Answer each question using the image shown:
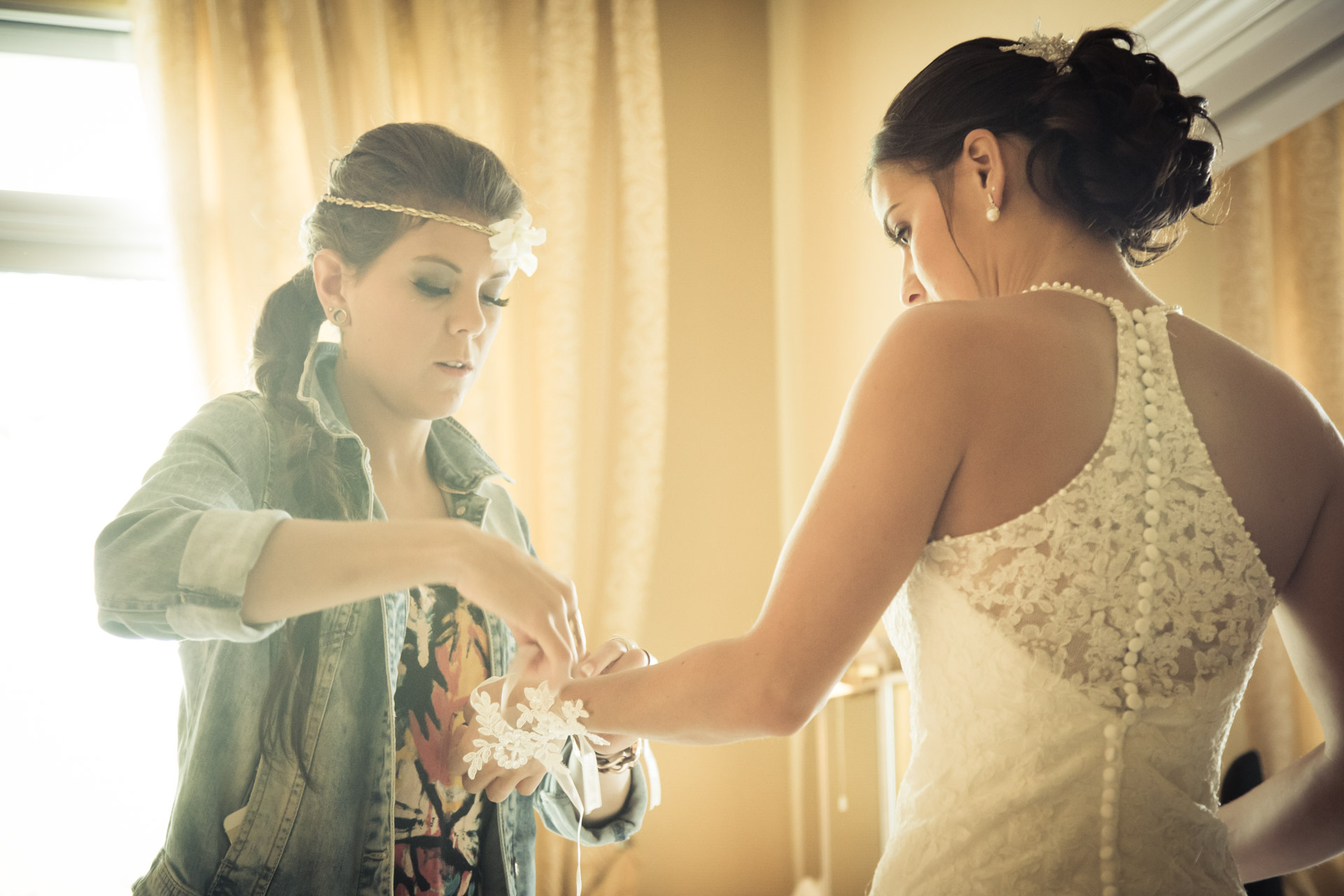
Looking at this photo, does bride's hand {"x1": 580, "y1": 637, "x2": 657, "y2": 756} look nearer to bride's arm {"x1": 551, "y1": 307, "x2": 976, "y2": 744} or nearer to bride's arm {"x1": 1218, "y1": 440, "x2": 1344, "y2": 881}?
bride's arm {"x1": 551, "y1": 307, "x2": 976, "y2": 744}

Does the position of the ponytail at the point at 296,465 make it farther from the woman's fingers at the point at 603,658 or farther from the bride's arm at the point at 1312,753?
the bride's arm at the point at 1312,753

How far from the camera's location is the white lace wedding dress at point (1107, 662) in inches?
25.6

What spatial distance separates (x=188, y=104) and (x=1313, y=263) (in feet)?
7.28

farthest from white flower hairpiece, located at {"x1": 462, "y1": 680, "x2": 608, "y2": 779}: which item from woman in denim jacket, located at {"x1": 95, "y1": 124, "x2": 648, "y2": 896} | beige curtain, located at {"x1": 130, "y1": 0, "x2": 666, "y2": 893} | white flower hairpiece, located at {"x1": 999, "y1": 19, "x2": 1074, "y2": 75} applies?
beige curtain, located at {"x1": 130, "y1": 0, "x2": 666, "y2": 893}

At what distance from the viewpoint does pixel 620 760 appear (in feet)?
3.26

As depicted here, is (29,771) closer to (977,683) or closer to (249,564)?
(249,564)

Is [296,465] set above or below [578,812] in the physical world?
above

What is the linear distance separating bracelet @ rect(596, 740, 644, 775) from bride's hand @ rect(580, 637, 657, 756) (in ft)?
0.06

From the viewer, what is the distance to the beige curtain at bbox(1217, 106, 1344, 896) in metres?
1.27

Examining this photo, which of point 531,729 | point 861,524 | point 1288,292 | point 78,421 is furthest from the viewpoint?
point 78,421

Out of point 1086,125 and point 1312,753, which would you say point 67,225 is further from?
point 1312,753

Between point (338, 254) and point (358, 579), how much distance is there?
400 millimetres

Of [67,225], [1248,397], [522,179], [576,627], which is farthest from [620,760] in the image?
[67,225]

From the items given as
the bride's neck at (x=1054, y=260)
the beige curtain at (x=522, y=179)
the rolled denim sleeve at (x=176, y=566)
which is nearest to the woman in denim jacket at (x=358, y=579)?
the rolled denim sleeve at (x=176, y=566)
